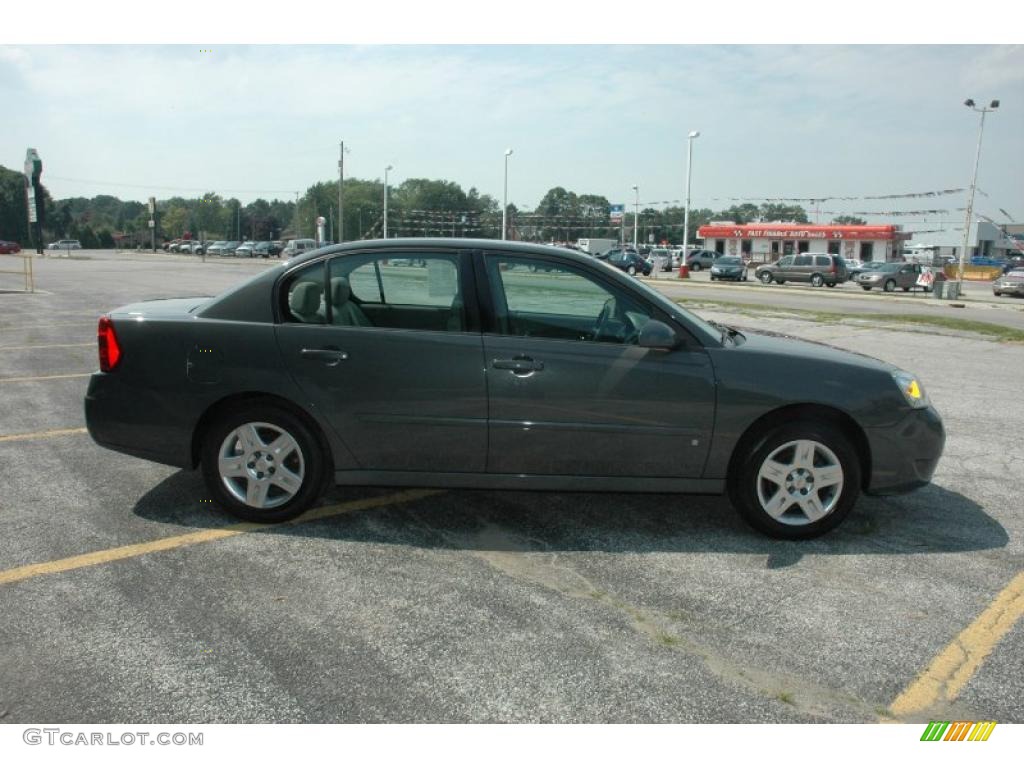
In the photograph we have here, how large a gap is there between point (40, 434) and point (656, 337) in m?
4.93

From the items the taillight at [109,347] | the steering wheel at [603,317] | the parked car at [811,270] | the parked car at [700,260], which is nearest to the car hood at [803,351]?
the steering wheel at [603,317]

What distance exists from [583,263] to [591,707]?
247cm

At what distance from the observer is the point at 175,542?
428 centimetres

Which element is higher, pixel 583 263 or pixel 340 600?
pixel 583 263

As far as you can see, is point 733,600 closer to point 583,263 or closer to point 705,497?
point 705,497

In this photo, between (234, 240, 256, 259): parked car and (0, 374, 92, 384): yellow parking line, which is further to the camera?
(234, 240, 256, 259): parked car

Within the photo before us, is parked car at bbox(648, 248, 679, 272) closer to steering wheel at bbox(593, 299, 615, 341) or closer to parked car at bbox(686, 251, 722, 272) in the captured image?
parked car at bbox(686, 251, 722, 272)

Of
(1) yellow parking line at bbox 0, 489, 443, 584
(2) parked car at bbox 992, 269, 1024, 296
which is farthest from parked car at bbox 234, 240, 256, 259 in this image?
(1) yellow parking line at bbox 0, 489, 443, 584

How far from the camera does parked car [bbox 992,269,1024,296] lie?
36375 mm

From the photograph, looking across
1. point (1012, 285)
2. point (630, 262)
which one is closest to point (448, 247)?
point (1012, 285)

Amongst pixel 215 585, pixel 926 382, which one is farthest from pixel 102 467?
pixel 926 382

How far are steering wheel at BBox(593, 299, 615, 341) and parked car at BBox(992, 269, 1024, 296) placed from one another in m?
38.7

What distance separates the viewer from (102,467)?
5.59 m
